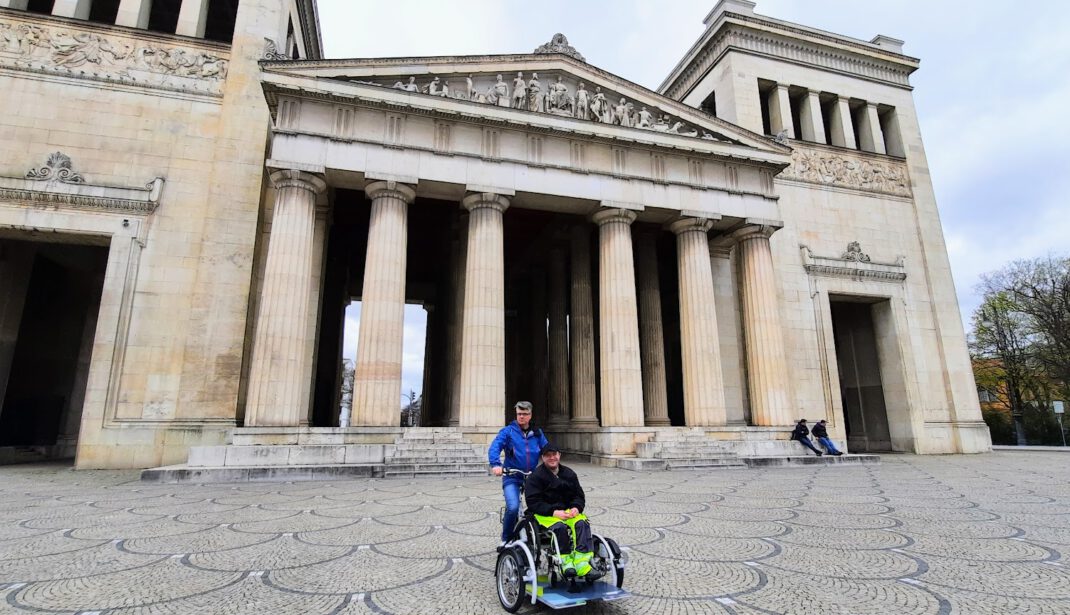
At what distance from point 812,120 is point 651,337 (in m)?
15.8

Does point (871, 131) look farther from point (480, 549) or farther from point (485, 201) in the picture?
point (480, 549)

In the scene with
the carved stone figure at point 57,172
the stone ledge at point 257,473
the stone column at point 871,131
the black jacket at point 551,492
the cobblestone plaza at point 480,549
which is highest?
the stone column at point 871,131

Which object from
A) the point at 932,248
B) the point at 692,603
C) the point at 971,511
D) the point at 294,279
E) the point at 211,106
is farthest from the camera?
the point at 932,248

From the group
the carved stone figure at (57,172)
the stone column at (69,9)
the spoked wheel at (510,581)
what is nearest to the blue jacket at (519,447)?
the spoked wheel at (510,581)

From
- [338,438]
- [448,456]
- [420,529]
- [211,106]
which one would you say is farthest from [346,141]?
[420,529]

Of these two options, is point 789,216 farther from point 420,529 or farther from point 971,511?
point 420,529

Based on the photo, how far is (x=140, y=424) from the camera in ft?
58.1

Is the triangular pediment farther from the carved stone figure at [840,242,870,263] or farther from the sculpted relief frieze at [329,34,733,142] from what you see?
the carved stone figure at [840,242,870,263]

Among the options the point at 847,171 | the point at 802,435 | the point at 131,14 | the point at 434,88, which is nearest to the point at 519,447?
the point at 434,88

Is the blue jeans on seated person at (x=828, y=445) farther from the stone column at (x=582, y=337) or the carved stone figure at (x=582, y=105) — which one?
the carved stone figure at (x=582, y=105)

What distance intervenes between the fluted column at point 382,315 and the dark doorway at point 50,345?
575 inches

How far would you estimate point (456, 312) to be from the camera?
23.2 metres

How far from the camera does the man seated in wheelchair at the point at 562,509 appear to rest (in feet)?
13.6

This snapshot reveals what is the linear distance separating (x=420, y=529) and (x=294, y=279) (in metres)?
12.2
